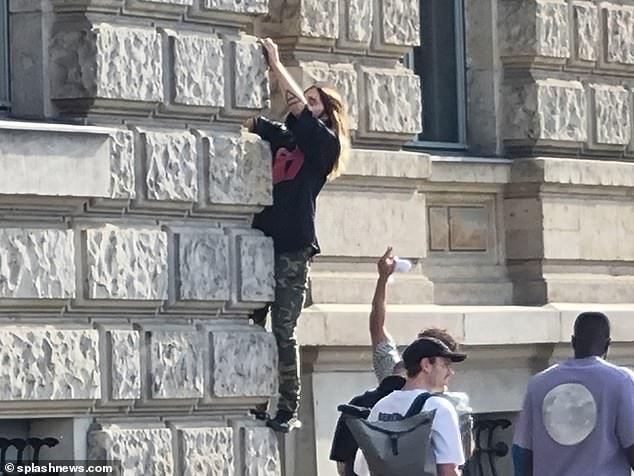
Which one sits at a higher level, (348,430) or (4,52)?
(4,52)

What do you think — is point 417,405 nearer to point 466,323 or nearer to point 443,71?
point 466,323

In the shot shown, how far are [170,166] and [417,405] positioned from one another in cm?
261

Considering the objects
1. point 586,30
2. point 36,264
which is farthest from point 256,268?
point 586,30

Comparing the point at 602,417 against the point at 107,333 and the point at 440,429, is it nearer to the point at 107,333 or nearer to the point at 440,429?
the point at 440,429

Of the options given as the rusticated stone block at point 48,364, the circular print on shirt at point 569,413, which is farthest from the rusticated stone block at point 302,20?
the circular print on shirt at point 569,413

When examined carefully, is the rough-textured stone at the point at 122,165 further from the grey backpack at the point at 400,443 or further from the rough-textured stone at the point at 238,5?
the grey backpack at the point at 400,443

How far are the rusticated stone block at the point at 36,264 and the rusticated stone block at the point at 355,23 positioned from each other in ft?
8.30

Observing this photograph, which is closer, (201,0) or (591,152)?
(201,0)

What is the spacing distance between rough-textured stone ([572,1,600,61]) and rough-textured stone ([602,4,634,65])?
0.11 meters

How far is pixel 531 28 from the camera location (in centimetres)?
1636

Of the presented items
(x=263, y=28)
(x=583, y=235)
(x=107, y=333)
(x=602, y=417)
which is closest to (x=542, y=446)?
(x=602, y=417)

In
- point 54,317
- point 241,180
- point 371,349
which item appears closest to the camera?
point 54,317

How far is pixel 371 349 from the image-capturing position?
48.9ft

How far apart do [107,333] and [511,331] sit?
3.39m
